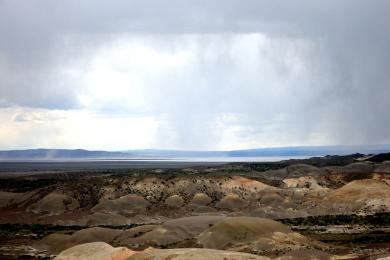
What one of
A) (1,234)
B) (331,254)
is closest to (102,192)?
(1,234)

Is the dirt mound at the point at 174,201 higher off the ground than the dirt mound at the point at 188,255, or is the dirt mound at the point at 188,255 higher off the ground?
the dirt mound at the point at 188,255

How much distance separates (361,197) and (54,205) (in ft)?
171

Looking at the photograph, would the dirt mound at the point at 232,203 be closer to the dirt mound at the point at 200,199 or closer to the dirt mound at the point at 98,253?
the dirt mound at the point at 200,199

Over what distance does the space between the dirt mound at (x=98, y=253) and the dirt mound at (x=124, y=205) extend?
48436 millimetres

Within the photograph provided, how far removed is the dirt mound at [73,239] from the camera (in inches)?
2255

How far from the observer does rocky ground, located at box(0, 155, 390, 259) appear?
50844mm

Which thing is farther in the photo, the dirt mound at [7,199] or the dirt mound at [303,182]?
the dirt mound at [303,182]

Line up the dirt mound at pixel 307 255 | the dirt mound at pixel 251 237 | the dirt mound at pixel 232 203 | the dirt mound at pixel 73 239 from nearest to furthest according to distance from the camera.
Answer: the dirt mound at pixel 307 255 → the dirt mound at pixel 251 237 → the dirt mound at pixel 73 239 → the dirt mound at pixel 232 203

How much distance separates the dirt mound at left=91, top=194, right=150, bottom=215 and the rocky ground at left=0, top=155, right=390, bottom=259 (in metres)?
0.17

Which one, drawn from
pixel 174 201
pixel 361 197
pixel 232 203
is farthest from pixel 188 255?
pixel 361 197

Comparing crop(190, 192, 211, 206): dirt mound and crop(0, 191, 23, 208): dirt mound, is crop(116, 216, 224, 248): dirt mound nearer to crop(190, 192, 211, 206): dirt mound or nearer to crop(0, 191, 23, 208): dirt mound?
crop(190, 192, 211, 206): dirt mound

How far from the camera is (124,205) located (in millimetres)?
92812

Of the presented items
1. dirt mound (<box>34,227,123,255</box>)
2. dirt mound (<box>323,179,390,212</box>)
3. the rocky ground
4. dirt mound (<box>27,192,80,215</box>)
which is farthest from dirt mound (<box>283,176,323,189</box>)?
dirt mound (<box>34,227,123,255</box>)

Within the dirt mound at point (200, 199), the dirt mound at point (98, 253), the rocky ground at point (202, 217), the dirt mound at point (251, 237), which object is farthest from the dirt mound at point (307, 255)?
the dirt mound at point (200, 199)
